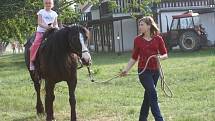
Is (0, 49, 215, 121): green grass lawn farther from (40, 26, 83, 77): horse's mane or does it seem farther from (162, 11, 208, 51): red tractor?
(162, 11, 208, 51): red tractor

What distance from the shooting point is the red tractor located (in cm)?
3237

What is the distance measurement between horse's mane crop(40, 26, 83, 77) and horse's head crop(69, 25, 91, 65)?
0.25ft

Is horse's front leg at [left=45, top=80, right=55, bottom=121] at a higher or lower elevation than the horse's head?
lower

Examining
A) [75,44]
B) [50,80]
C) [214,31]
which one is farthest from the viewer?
[214,31]

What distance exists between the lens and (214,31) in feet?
119

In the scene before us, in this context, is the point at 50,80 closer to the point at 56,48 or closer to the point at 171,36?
the point at 56,48

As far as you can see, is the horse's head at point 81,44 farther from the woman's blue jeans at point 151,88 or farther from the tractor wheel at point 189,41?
the tractor wheel at point 189,41

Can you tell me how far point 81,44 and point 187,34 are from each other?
80.8 ft

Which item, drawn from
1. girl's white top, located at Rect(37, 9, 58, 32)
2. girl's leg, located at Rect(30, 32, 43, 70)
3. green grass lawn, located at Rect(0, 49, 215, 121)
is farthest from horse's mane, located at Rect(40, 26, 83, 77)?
green grass lawn, located at Rect(0, 49, 215, 121)

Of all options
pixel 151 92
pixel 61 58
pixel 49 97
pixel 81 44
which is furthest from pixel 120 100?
pixel 151 92

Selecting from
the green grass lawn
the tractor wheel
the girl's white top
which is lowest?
the green grass lawn

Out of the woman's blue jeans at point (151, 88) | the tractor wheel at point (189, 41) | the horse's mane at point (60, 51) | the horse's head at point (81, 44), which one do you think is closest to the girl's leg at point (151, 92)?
the woman's blue jeans at point (151, 88)

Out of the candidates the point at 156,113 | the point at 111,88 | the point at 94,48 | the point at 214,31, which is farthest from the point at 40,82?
the point at 94,48

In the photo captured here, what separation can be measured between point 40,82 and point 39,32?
1.20m
